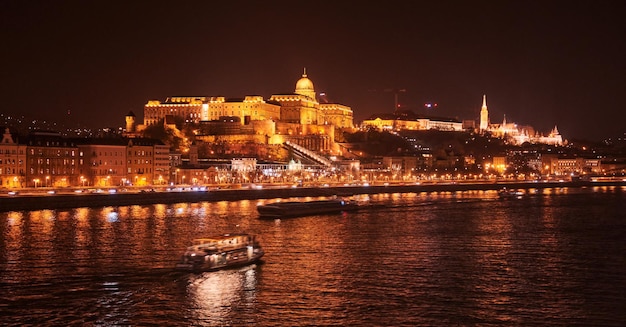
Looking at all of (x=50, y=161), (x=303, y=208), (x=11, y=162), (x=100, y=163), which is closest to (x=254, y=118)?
(x=100, y=163)

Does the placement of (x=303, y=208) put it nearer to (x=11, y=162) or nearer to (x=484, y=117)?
(x=11, y=162)

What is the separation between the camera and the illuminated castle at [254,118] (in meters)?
64.6

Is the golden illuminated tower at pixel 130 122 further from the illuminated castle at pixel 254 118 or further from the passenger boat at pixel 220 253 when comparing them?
the passenger boat at pixel 220 253

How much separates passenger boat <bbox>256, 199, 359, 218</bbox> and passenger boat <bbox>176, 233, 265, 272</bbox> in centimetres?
1200

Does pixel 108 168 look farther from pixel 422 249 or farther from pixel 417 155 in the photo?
pixel 417 155

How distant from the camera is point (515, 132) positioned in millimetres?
109938

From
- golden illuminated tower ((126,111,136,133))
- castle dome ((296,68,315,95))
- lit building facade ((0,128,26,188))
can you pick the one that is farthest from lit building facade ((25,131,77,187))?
castle dome ((296,68,315,95))

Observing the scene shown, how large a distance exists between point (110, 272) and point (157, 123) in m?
48.4

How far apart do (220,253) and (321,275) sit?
2622mm

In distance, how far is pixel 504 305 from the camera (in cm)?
1328

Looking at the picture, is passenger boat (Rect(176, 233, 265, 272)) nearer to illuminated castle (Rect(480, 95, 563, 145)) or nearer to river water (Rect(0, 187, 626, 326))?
river water (Rect(0, 187, 626, 326))

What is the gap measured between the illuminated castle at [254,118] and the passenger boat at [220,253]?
45134 millimetres

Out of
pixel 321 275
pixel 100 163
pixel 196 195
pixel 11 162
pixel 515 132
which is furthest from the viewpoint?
pixel 515 132

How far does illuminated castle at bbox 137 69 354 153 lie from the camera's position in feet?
212
